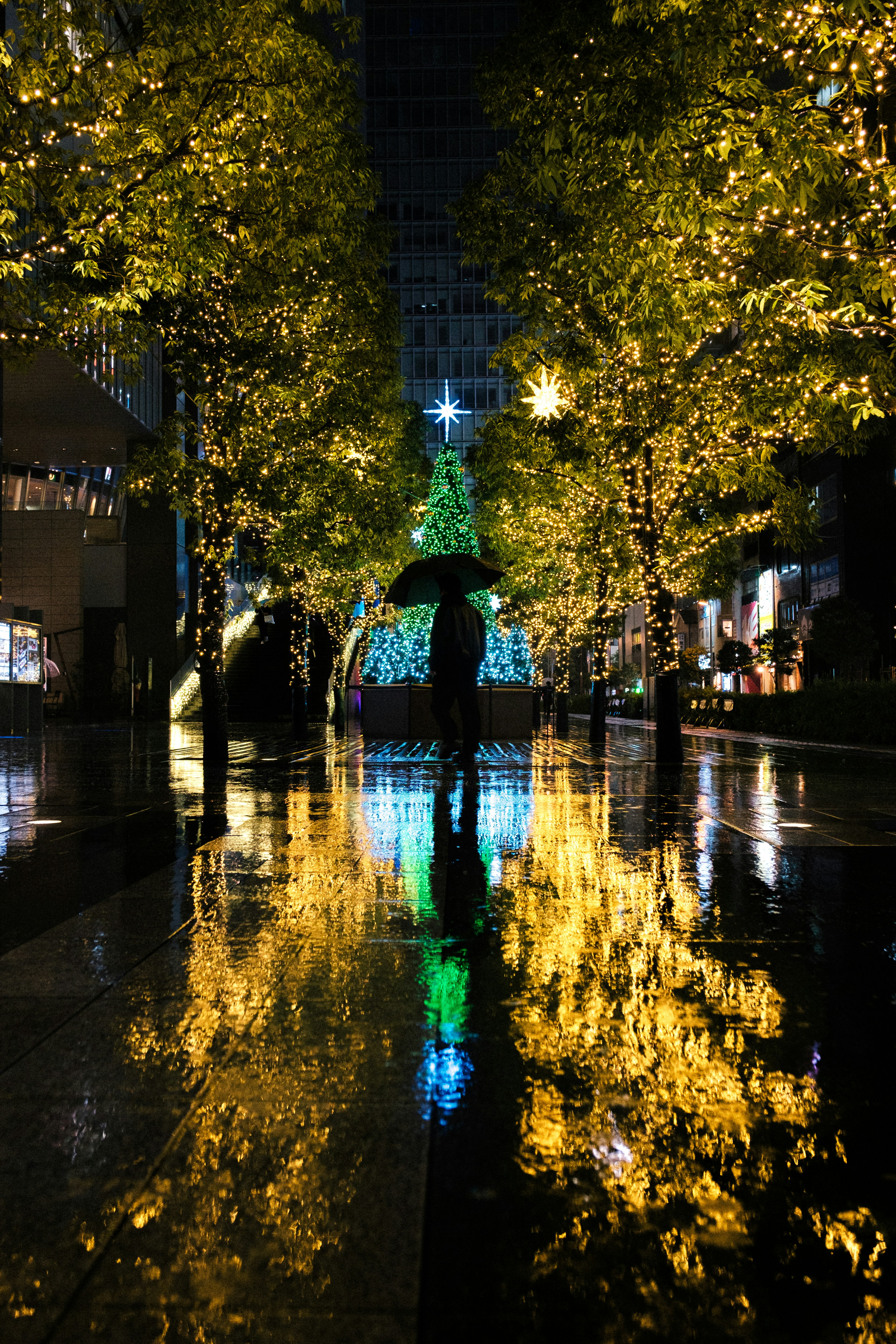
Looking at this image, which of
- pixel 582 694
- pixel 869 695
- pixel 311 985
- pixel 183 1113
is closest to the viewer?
pixel 183 1113

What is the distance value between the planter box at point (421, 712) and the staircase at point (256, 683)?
489 inches

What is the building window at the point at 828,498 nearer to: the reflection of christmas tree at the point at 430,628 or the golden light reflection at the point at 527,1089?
the reflection of christmas tree at the point at 430,628

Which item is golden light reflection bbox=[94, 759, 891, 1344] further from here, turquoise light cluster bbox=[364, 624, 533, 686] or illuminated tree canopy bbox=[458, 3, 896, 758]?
turquoise light cluster bbox=[364, 624, 533, 686]

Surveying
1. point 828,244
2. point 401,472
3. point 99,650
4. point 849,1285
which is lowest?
point 849,1285

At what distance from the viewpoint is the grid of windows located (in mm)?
111438

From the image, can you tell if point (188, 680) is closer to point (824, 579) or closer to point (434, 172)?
point (824, 579)

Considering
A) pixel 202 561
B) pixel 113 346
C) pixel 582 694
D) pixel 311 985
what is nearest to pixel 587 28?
pixel 113 346

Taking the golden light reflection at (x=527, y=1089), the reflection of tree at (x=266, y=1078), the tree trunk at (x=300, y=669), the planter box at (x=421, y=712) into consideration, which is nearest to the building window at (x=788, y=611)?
the planter box at (x=421, y=712)

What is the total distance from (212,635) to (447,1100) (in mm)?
12173

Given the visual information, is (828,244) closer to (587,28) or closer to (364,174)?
(587,28)

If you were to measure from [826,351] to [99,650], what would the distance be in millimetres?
30928

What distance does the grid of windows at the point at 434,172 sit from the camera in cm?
11144

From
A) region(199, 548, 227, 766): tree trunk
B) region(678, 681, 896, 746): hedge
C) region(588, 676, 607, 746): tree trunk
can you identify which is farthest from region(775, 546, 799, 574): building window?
region(199, 548, 227, 766): tree trunk

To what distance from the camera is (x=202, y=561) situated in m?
14.4
